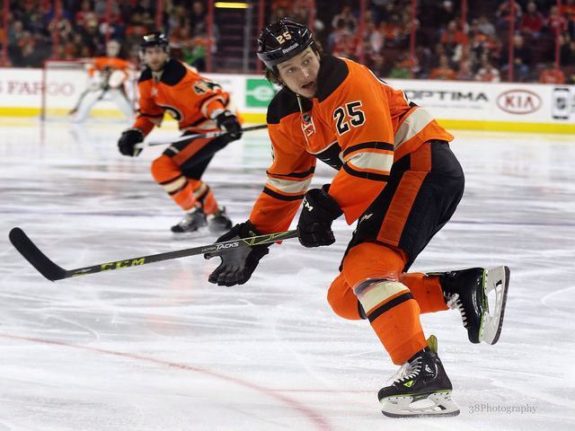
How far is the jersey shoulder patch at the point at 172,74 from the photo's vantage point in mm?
6203

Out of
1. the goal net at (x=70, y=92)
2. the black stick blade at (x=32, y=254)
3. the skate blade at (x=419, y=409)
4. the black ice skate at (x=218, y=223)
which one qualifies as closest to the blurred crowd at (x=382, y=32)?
the goal net at (x=70, y=92)

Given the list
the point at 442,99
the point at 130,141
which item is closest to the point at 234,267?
the point at 130,141

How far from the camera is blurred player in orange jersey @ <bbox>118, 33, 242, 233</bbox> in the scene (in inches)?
244

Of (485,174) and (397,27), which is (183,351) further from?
(397,27)

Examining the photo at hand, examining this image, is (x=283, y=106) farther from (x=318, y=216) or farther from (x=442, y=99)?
(x=442, y=99)

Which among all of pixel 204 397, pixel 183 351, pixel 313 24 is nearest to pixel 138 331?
pixel 183 351

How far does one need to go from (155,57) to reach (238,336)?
9.27ft

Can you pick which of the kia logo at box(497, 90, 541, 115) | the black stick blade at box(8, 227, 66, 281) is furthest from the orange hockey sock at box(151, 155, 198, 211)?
the kia logo at box(497, 90, 541, 115)

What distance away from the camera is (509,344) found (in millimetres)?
3555

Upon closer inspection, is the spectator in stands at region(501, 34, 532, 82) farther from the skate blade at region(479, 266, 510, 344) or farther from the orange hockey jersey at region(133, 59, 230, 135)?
the skate blade at region(479, 266, 510, 344)

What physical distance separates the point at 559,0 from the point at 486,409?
1331cm

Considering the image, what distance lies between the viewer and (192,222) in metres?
6.27

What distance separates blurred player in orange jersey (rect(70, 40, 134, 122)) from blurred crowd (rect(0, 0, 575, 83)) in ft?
2.21

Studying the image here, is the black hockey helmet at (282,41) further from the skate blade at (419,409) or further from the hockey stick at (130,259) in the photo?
the skate blade at (419,409)
